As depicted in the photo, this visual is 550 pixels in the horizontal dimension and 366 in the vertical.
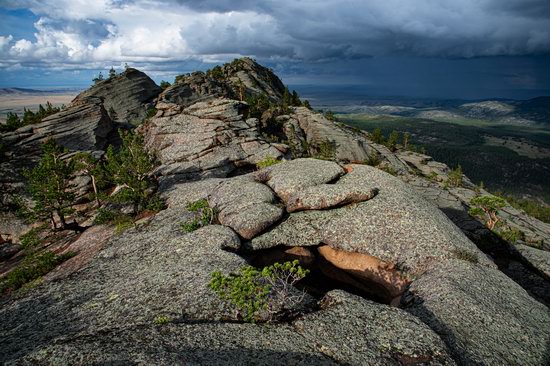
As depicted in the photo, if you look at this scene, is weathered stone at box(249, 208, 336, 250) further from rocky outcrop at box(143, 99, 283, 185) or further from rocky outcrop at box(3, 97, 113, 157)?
rocky outcrop at box(3, 97, 113, 157)

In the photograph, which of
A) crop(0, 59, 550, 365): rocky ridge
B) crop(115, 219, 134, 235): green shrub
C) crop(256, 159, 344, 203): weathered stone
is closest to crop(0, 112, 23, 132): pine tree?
crop(0, 59, 550, 365): rocky ridge

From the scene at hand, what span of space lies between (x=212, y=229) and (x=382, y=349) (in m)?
19.2

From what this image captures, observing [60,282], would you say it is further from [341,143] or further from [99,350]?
[341,143]

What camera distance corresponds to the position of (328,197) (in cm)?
3438

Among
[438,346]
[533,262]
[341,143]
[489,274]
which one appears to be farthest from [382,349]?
[341,143]

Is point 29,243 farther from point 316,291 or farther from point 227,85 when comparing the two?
point 227,85

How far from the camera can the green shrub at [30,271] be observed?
95.9 ft

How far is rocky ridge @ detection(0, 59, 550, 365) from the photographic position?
17.2 m

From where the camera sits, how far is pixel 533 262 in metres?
39.5

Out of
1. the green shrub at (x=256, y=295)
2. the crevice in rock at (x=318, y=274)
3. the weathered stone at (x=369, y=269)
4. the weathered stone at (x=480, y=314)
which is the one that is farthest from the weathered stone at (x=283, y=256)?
the weathered stone at (x=480, y=314)

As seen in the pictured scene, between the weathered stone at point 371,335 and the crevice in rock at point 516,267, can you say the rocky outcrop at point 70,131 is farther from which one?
the crevice in rock at point 516,267

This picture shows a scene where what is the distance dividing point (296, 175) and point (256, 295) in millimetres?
22735

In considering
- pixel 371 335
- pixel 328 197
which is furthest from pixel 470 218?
pixel 371 335

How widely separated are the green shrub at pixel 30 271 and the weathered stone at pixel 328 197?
24.6 meters
